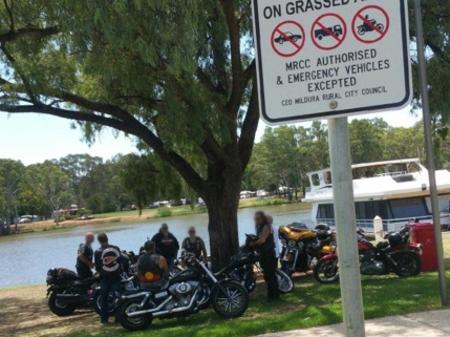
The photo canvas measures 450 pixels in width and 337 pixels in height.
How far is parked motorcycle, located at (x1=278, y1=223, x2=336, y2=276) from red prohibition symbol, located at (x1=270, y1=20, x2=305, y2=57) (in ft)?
40.0

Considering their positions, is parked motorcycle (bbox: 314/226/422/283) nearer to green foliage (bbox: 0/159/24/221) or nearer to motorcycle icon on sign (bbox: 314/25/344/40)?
motorcycle icon on sign (bbox: 314/25/344/40)

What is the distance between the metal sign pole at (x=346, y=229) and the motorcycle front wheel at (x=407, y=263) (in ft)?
38.2

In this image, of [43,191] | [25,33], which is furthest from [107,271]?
[43,191]

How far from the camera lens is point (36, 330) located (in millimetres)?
11633

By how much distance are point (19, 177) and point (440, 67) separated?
101 m

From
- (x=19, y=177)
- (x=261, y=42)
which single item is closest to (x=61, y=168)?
(x=19, y=177)

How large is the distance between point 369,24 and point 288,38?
27 cm

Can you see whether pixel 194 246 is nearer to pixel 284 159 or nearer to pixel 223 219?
pixel 223 219

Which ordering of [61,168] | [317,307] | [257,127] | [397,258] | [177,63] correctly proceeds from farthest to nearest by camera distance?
[61,168] → [257,127] → [397,258] → [317,307] → [177,63]

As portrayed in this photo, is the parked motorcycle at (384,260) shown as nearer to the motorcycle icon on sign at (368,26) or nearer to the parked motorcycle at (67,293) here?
the parked motorcycle at (67,293)

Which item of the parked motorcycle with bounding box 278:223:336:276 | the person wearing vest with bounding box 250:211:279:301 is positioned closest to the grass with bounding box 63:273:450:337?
the person wearing vest with bounding box 250:211:279:301

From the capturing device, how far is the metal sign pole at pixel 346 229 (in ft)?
7.04

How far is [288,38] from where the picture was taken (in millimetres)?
2164

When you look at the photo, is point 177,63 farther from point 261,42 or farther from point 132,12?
point 261,42
